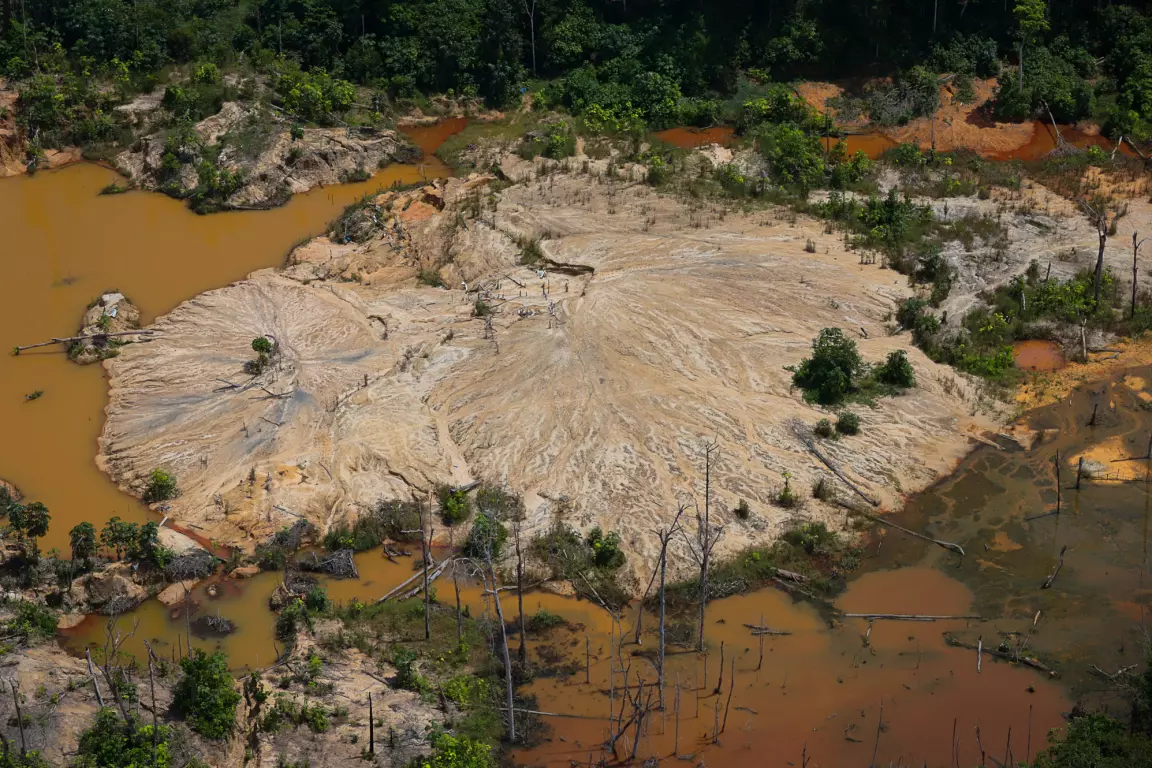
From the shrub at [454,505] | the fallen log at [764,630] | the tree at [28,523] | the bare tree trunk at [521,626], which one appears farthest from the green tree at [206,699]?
the fallen log at [764,630]

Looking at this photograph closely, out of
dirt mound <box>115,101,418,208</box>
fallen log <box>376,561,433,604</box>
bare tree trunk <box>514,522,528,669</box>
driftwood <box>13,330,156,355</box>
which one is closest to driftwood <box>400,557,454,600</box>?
fallen log <box>376,561,433,604</box>

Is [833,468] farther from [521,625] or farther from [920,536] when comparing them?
[521,625]

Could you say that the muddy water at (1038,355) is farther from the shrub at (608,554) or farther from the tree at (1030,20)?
the tree at (1030,20)

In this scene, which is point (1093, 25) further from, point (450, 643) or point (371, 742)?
point (371, 742)

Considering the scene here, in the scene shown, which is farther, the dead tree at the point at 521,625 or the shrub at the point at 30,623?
the shrub at the point at 30,623

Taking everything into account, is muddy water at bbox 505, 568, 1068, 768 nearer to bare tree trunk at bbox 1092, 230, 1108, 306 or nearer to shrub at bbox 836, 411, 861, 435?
shrub at bbox 836, 411, 861, 435

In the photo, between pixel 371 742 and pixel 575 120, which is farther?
pixel 575 120

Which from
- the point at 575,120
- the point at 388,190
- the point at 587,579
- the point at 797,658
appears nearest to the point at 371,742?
the point at 587,579

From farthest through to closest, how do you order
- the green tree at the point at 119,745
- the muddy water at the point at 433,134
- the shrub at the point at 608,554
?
the muddy water at the point at 433,134 → the shrub at the point at 608,554 → the green tree at the point at 119,745
